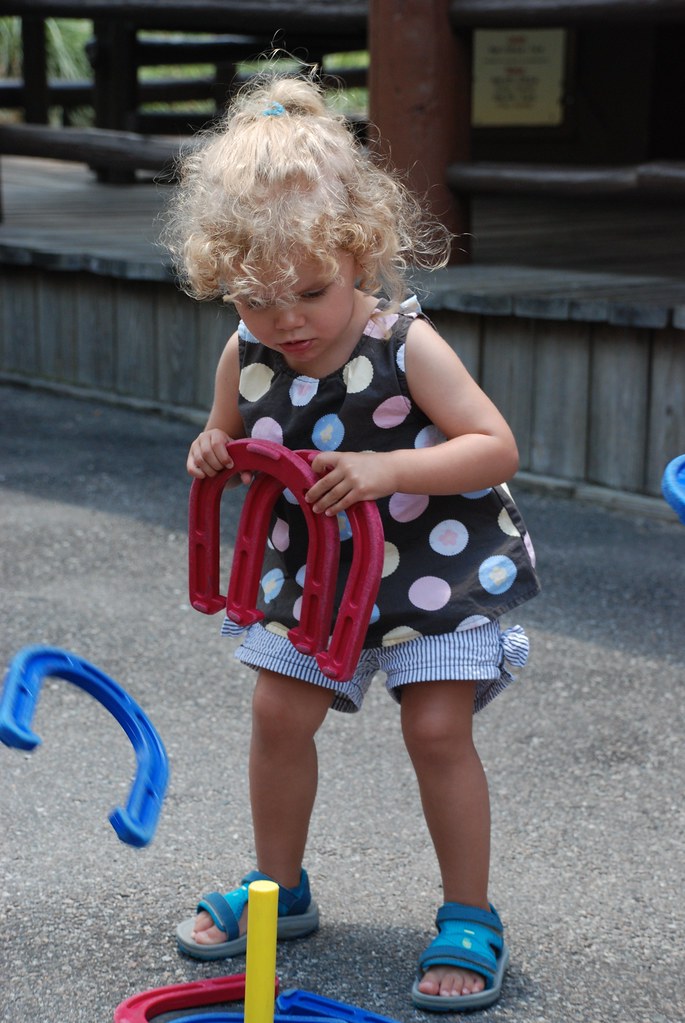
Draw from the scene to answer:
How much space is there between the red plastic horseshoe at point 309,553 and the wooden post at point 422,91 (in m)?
2.91

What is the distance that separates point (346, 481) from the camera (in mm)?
1733

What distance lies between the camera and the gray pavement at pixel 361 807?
193cm

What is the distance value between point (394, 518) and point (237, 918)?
572 millimetres

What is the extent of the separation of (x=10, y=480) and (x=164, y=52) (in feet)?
19.1

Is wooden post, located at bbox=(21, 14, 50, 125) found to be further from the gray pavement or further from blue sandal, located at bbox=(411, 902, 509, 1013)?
blue sandal, located at bbox=(411, 902, 509, 1013)

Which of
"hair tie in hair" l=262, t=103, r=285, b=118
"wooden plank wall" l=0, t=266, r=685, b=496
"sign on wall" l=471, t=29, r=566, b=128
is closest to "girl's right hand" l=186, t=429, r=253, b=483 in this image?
"hair tie in hair" l=262, t=103, r=285, b=118

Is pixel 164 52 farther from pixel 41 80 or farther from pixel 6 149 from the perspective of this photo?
pixel 6 149

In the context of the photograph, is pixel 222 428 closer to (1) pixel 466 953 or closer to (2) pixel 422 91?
(1) pixel 466 953

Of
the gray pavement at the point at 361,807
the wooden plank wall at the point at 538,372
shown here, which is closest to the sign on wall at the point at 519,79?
the wooden plank wall at the point at 538,372

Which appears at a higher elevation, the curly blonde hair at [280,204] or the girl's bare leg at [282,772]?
the curly blonde hair at [280,204]

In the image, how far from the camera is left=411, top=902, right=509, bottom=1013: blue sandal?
185cm

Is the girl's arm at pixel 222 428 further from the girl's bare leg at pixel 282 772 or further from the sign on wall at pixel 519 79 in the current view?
the sign on wall at pixel 519 79

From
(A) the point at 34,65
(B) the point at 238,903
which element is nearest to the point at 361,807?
(B) the point at 238,903

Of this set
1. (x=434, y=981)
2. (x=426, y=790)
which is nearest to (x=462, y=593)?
(x=426, y=790)
